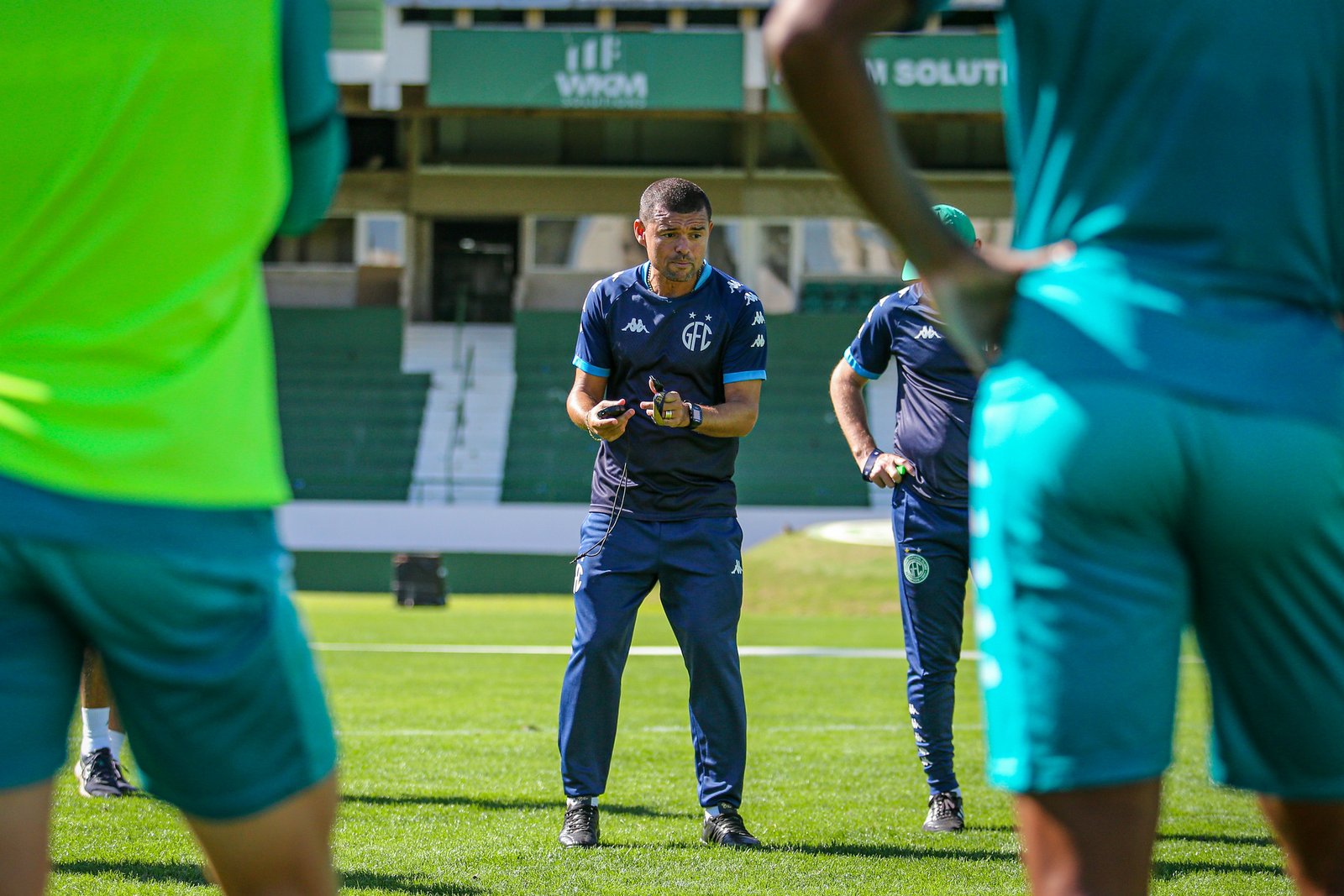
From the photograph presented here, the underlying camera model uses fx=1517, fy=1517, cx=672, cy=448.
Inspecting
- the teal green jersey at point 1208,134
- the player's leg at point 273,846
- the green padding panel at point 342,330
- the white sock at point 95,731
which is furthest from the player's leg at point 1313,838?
the green padding panel at point 342,330

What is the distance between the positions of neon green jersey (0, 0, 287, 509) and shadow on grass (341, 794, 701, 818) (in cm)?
400

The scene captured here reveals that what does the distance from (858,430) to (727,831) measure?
155cm

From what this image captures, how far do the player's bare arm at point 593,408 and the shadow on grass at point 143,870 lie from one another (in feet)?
5.83

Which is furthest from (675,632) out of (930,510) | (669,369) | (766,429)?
(766,429)

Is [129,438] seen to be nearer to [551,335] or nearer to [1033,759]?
[1033,759]

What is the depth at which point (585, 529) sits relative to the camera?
17.3 ft

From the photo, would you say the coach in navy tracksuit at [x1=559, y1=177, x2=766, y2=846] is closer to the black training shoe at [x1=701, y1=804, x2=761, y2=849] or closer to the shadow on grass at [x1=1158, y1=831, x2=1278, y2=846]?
the black training shoe at [x1=701, y1=804, x2=761, y2=849]

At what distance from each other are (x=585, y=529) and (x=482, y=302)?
1188 inches

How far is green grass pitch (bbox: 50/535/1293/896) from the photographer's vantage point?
436 cm

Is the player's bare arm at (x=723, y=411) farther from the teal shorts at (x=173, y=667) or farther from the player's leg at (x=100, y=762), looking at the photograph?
the teal shorts at (x=173, y=667)

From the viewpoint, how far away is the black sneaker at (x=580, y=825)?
15.9 ft

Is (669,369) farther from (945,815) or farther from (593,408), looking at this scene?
(945,815)

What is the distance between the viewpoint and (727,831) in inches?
192

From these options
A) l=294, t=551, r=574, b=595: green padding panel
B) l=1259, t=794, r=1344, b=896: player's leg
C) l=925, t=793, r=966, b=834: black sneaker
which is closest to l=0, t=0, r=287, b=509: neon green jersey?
l=1259, t=794, r=1344, b=896: player's leg
